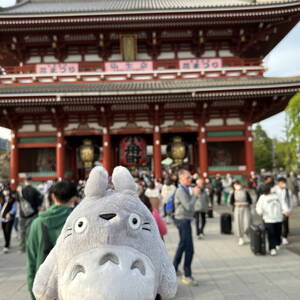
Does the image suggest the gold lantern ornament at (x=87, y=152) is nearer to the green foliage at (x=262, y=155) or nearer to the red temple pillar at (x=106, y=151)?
the red temple pillar at (x=106, y=151)

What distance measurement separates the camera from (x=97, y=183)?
1.63m

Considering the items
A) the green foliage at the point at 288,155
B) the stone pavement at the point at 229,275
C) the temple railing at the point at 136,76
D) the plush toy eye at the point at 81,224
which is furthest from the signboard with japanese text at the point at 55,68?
the plush toy eye at the point at 81,224

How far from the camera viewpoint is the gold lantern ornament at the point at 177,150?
1630 centimetres

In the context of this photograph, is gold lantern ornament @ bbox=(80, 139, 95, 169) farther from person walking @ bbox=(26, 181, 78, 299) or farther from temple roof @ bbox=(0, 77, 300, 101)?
person walking @ bbox=(26, 181, 78, 299)

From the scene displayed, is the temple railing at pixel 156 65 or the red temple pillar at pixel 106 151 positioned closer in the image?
the red temple pillar at pixel 106 151

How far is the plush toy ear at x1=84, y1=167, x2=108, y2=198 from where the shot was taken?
162 cm

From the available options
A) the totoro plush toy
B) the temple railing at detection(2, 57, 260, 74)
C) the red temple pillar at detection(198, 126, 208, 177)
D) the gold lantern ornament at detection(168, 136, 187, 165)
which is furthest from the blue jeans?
the temple railing at detection(2, 57, 260, 74)

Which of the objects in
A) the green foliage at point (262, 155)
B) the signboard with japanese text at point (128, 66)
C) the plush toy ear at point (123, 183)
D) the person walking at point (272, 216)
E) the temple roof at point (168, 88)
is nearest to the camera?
the plush toy ear at point (123, 183)

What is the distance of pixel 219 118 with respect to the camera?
15.6 m

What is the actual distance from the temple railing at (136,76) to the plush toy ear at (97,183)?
13.8 m

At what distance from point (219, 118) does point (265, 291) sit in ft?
39.2

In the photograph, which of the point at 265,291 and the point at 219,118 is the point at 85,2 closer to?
the point at 219,118

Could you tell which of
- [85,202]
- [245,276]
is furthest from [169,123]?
[85,202]

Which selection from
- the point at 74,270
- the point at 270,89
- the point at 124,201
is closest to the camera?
the point at 74,270
